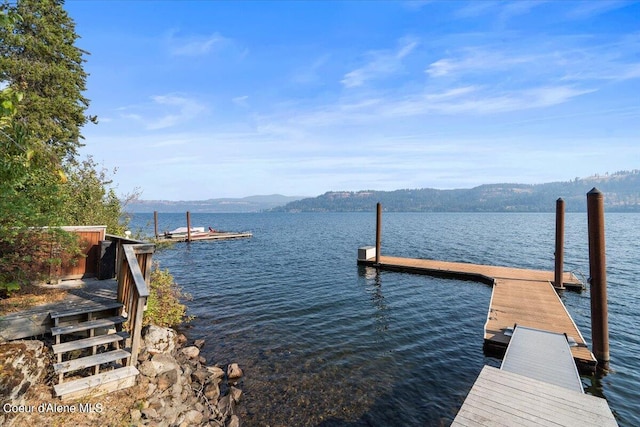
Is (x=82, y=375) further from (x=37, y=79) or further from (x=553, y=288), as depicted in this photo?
(x=553, y=288)

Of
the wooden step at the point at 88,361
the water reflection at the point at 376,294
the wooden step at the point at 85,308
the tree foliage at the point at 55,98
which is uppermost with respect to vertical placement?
the tree foliage at the point at 55,98

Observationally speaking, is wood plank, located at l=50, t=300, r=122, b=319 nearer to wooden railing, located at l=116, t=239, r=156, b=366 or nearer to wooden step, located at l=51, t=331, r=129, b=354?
wooden railing, located at l=116, t=239, r=156, b=366

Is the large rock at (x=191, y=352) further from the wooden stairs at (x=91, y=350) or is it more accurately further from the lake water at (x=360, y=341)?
the wooden stairs at (x=91, y=350)

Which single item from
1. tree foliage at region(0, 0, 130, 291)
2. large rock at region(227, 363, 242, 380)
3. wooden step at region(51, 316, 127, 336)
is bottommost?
large rock at region(227, 363, 242, 380)

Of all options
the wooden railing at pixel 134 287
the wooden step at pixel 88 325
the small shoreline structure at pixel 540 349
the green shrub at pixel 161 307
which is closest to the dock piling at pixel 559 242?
the small shoreline structure at pixel 540 349

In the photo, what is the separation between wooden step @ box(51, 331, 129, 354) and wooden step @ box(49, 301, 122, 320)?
0.58m

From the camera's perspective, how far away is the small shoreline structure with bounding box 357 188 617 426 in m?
4.93

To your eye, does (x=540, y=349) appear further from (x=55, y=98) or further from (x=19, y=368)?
(x=55, y=98)

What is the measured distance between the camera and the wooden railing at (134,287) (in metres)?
6.16

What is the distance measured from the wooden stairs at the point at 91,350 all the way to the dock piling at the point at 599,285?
1188cm

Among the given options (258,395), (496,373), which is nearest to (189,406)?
(258,395)

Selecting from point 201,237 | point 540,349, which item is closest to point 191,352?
point 540,349

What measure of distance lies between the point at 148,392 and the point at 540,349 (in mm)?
9622

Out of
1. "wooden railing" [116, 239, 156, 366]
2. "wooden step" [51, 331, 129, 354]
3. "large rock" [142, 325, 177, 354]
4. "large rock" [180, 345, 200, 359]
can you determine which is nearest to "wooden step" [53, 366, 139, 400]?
"wooden railing" [116, 239, 156, 366]
